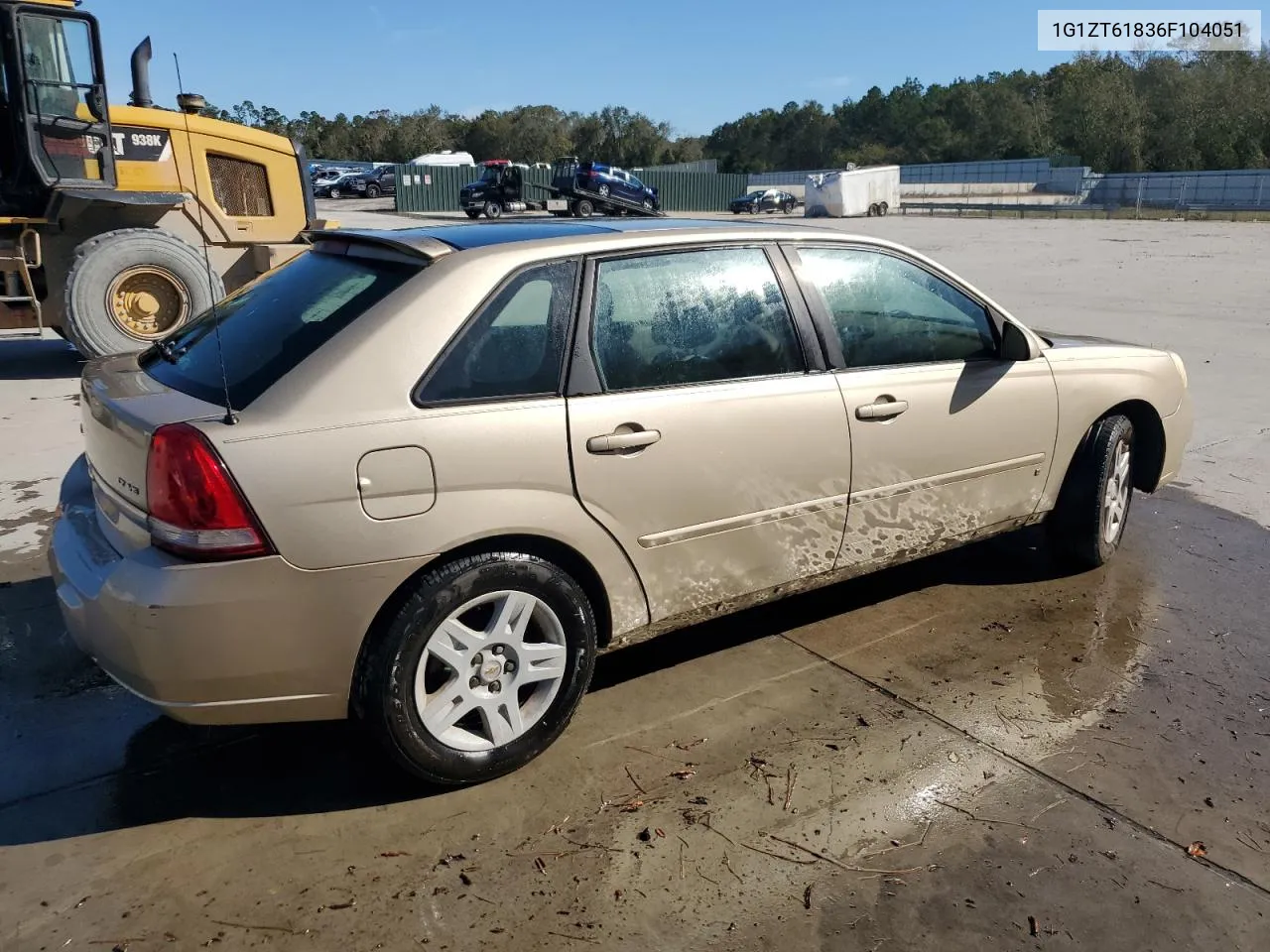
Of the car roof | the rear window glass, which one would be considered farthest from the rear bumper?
the car roof

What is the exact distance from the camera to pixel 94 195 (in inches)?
343

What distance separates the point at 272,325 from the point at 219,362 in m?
0.19

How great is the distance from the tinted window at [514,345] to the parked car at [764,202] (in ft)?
170

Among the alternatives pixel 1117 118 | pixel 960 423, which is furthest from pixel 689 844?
pixel 1117 118

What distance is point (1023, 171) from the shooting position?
7062 centimetres

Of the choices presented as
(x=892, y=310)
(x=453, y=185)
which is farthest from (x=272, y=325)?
(x=453, y=185)

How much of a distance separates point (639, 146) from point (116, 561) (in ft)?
335

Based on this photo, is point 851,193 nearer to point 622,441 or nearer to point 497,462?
point 622,441

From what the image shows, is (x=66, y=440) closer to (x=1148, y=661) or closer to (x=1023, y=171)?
(x=1148, y=661)

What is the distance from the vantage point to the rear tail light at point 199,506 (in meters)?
2.57

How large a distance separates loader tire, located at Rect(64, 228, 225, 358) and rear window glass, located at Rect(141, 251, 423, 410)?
5.73m

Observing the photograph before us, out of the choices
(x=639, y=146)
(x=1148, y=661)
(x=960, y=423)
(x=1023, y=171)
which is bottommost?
(x=1148, y=661)

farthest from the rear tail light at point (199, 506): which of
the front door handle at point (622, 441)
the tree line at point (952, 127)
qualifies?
the tree line at point (952, 127)

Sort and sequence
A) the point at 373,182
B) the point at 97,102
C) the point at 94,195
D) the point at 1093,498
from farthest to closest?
the point at 373,182
the point at 97,102
the point at 94,195
the point at 1093,498
